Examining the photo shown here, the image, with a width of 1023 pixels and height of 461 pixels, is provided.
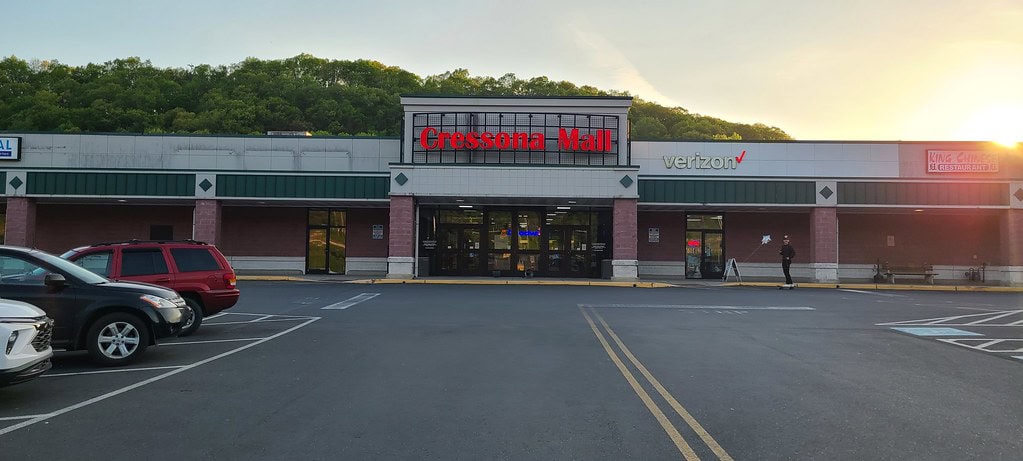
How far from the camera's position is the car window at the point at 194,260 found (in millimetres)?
11031

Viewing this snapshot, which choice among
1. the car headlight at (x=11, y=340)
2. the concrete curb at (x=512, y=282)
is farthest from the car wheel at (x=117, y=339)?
the concrete curb at (x=512, y=282)

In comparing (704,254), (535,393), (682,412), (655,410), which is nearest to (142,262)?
(535,393)

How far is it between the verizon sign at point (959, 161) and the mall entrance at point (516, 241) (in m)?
15.1

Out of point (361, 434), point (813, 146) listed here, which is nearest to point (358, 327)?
point (361, 434)

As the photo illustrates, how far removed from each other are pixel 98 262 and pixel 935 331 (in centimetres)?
1652

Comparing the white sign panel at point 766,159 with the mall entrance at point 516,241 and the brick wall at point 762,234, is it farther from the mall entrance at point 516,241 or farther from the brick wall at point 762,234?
the mall entrance at point 516,241

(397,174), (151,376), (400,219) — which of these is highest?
(397,174)

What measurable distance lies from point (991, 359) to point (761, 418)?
609cm

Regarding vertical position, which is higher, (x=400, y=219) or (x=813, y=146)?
(x=813, y=146)

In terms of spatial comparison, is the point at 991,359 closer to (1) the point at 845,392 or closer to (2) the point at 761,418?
(1) the point at 845,392

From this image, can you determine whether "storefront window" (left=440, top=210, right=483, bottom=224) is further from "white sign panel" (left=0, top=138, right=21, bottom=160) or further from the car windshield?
the car windshield

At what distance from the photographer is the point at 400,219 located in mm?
25688

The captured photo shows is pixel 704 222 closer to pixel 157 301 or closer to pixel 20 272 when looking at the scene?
pixel 157 301

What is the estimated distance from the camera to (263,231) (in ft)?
93.8
